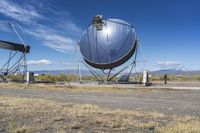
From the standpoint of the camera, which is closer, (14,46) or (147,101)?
(147,101)

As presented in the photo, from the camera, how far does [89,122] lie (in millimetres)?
14438

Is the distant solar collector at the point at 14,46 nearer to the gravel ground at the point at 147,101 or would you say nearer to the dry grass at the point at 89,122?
the gravel ground at the point at 147,101

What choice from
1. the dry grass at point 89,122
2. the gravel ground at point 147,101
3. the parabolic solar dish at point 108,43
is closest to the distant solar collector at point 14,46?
the parabolic solar dish at point 108,43

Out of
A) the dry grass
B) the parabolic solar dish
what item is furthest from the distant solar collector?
the dry grass

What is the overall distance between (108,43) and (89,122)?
37689mm

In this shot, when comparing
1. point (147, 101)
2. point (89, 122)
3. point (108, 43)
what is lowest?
point (89, 122)

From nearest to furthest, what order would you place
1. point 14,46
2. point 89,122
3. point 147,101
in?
point 89,122 < point 147,101 < point 14,46

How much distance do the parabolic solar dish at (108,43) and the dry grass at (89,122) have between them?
32173 millimetres

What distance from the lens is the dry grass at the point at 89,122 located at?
1276 centimetres

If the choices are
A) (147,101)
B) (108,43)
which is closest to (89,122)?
(147,101)

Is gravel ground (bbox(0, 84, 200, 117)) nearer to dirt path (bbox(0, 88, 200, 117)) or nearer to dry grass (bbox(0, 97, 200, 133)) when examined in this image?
dirt path (bbox(0, 88, 200, 117))

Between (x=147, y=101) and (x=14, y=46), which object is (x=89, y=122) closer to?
(x=147, y=101)

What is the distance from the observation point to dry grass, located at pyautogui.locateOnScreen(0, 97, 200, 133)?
1276 centimetres

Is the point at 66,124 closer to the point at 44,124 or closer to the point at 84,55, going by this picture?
the point at 44,124
